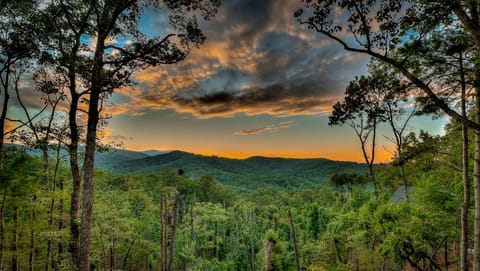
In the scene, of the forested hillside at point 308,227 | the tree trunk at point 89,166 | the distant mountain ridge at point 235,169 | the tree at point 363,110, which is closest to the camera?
the tree trunk at point 89,166

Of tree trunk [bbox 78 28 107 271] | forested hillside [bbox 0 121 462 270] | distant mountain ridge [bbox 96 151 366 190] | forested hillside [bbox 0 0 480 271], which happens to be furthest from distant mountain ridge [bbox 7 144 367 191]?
tree trunk [bbox 78 28 107 271]

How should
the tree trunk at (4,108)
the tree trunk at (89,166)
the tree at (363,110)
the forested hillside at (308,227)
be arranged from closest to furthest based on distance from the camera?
the tree trunk at (89,166) → the forested hillside at (308,227) → the tree trunk at (4,108) → the tree at (363,110)

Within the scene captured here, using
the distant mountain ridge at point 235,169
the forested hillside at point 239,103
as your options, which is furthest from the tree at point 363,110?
the distant mountain ridge at point 235,169

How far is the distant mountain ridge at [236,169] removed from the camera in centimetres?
11309

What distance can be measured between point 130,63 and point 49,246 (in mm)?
9813

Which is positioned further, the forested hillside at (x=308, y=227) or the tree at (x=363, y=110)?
the tree at (x=363, y=110)

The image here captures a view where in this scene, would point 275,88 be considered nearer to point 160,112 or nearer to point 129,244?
point 160,112

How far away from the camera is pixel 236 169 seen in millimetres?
168875

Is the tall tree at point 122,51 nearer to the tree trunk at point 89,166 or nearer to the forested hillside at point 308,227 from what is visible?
the tree trunk at point 89,166

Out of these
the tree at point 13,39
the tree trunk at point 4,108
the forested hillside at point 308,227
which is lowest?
the forested hillside at point 308,227

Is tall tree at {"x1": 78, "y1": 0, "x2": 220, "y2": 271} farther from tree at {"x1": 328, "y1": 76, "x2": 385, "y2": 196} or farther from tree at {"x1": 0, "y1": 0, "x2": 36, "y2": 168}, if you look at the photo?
tree at {"x1": 328, "y1": 76, "x2": 385, "y2": 196}

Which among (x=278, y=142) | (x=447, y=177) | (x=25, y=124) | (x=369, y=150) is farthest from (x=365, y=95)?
(x=278, y=142)

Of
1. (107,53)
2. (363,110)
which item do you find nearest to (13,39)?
(107,53)

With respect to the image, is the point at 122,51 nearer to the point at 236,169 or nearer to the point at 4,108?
the point at 4,108
